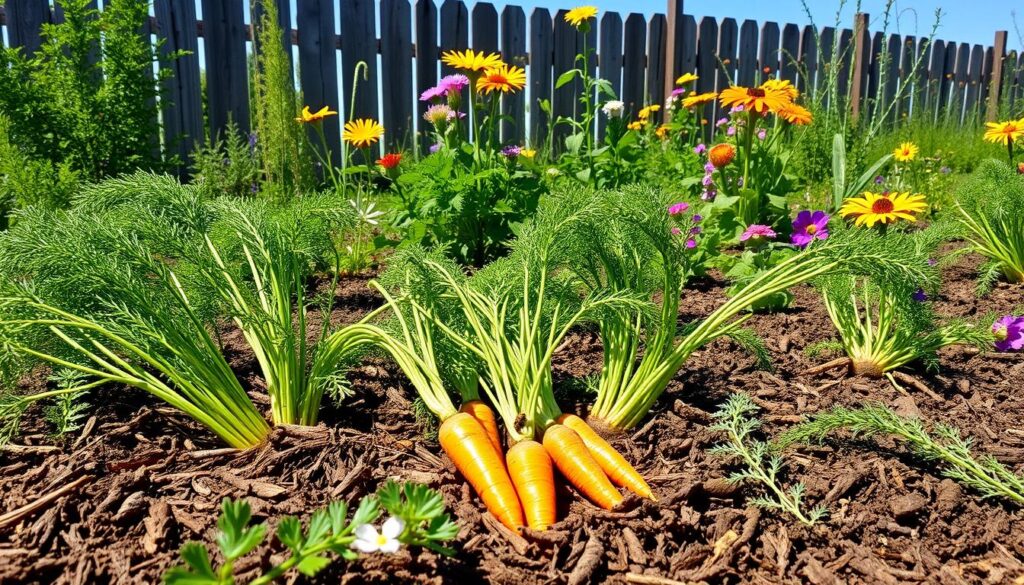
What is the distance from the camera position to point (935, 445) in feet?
5.32

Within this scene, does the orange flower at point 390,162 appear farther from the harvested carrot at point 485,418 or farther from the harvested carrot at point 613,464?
the harvested carrot at point 613,464

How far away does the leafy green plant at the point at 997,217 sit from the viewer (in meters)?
3.34

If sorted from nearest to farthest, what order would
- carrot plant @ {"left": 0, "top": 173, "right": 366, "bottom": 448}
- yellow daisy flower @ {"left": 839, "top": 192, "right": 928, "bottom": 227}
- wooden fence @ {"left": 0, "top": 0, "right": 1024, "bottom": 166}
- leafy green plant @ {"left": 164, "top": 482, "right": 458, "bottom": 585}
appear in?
1. leafy green plant @ {"left": 164, "top": 482, "right": 458, "bottom": 585}
2. carrot plant @ {"left": 0, "top": 173, "right": 366, "bottom": 448}
3. yellow daisy flower @ {"left": 839, "top": 192, "right": 928, "bottom": 227}
4. wooden fence @ {"left": 0, "top": 0, "right": 1024, "bottom": 166}

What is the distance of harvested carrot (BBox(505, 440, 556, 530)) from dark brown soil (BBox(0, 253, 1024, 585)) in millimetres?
55

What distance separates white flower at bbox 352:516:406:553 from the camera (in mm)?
982

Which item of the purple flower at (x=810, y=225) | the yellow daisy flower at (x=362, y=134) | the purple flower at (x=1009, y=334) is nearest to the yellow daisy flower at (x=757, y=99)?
the purple flower at (x=810, y=225)

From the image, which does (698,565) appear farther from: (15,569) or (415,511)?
(15,569)

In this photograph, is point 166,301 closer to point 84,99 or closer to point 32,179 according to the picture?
point 32,179

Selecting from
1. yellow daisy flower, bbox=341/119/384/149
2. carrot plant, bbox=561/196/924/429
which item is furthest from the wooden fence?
carrot plant, bbox=561/196/924/429

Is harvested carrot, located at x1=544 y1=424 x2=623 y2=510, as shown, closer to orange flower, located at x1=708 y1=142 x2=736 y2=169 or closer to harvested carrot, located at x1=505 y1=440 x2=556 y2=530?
harvested carrot, located at x1=505 y1=440 x2=556 y2=530

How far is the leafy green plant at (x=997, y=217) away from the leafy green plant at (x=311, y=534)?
318 cm

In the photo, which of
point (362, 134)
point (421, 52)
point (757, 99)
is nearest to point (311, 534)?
point (757, 99)

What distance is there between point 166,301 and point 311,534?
3.60 ft

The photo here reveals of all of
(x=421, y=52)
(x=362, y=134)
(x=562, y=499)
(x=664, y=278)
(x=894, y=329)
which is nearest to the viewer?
(x=562, y=499)
